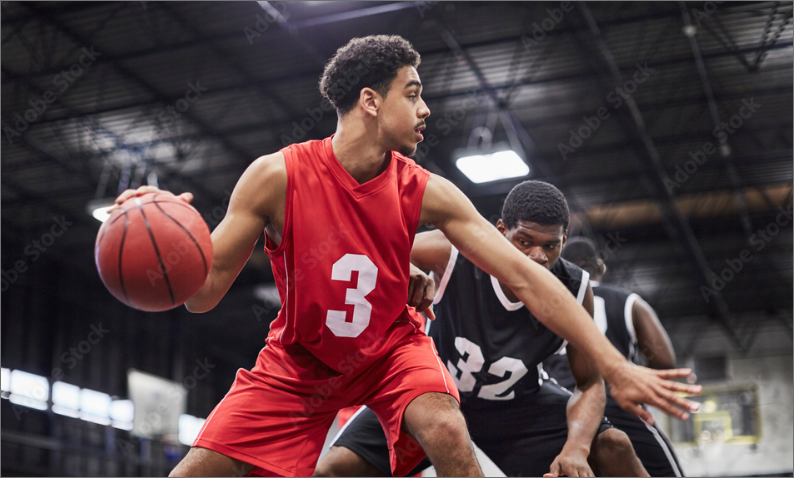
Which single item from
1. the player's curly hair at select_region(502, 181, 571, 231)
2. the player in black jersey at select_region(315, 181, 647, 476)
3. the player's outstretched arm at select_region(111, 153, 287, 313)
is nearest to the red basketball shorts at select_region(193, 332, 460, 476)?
the player's outstretched arm at select_region(111, 153, 287, 313)

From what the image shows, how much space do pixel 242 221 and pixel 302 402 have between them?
0.71 m

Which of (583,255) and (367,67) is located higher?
(583,255)

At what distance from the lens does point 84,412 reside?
53.9ft

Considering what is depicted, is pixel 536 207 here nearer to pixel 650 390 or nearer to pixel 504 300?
pixel 504 300

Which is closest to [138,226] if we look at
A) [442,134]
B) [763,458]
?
[442,134]

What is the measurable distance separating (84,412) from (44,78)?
26.8 feet

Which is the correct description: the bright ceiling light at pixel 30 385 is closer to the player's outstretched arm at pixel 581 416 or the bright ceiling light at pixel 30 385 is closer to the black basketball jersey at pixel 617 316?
the black basketball jersey at pixel 617 316

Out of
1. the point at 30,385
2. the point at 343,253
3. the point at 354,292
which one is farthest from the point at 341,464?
the point at 30,385

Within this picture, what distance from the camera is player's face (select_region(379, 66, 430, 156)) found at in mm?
2721

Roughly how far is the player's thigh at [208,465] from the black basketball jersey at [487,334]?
1.20m

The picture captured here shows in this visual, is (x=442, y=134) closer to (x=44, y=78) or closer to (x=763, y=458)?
(x=44, y=78)

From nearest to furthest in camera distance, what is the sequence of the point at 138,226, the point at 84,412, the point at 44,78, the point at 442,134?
the point at 138,226, the point at 44,78, the point at 442,134, the point at 84,412

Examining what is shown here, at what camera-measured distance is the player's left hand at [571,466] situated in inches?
125

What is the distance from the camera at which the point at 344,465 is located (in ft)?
11.1
